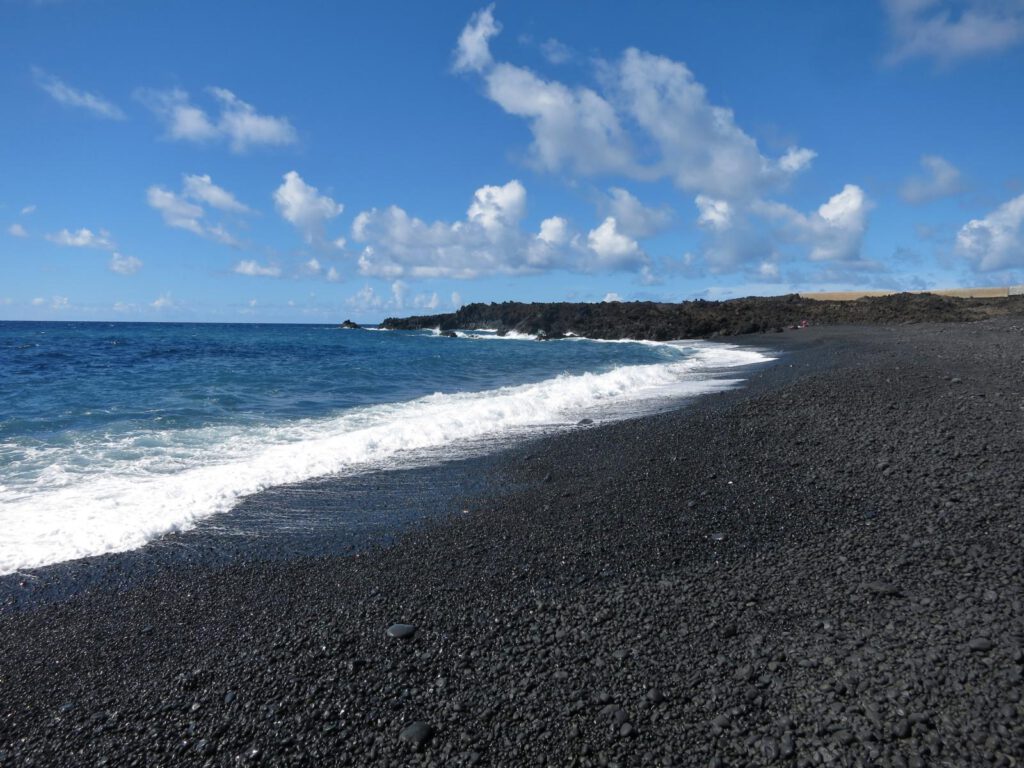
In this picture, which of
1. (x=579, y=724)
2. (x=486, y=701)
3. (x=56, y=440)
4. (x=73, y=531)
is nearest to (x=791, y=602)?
(x=579, y=724)

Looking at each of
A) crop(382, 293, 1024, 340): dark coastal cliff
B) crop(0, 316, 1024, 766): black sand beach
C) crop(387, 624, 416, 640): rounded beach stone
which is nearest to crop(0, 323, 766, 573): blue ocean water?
crop(0, 316, 1024, 766): black sand beach

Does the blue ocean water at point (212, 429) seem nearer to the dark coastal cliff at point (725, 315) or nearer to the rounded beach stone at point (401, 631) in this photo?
the rounded beach stone at point (401, 631)

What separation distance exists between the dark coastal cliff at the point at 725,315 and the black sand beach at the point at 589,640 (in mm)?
43760

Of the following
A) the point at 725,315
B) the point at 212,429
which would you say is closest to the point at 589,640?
the point at 212,429

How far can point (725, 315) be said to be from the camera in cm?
5550

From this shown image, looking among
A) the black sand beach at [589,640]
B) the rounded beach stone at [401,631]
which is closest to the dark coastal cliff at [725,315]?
the black sand beach at [589,640]

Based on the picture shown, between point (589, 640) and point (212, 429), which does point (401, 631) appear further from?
point (212, 429)

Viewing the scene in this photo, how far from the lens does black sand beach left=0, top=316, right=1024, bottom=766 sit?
287 cm

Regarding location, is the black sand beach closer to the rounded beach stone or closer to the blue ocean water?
the rounded beach stone

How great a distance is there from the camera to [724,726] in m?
2.87

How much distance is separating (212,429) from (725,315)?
51993 millimetres

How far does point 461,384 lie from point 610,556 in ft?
52.4

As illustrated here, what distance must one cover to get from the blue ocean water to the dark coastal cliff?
29.3 metres

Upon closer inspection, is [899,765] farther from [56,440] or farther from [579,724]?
[56,440]
